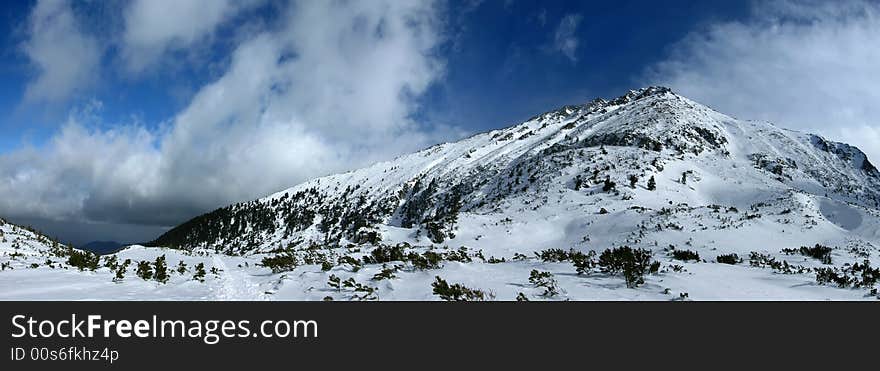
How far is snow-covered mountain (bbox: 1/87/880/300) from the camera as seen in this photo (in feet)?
33.8

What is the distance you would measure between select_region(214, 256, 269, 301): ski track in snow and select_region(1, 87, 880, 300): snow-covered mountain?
36 cm

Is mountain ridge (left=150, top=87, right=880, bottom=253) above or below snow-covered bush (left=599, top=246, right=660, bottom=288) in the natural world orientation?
above

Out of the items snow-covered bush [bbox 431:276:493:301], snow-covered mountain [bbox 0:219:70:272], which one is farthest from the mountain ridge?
snow-covered bush [bbox 431:276:493:301]

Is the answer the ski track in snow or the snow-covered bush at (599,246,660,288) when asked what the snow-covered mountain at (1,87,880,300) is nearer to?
the snow-covered bush at (599,246,660,288)

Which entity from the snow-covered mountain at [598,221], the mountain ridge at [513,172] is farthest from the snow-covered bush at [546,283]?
the mountain ridge at [513,172]

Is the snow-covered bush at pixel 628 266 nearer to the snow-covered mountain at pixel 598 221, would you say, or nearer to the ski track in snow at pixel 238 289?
the snow-covered mountain at pixel 598 221

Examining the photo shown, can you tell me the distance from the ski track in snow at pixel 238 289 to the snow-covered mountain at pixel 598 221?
36 cm

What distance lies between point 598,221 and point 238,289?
77.9ft

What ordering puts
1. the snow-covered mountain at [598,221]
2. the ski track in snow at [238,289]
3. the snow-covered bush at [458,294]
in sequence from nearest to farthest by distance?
the snow-covered bush at [458,294] → the ski track in snow at [238,289] → the snow-covered mountain at [598,221]

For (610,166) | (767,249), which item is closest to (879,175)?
(610,166)

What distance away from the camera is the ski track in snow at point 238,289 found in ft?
31.2

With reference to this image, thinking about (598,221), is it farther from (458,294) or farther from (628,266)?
(458,294)
